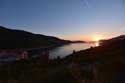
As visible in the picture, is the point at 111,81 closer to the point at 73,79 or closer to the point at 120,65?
the point at 73,79

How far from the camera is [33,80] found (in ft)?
33.7

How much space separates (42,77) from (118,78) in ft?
10.1

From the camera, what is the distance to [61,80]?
388 inches

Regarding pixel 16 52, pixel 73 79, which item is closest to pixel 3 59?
pixel 16 52

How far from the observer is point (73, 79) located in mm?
9602

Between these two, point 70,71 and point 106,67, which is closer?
point 70,71

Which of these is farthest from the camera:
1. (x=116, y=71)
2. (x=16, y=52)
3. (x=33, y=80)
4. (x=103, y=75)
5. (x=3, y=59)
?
(x=16, y=52)

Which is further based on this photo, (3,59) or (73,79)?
(3,59)

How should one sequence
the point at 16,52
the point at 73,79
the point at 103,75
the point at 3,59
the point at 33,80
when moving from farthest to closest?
1. the point at 16,52
2. the point at 3,59
3. the point at 103,75
4. the point at 33,80
5. the point at 73,79

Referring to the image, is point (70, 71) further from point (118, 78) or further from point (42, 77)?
point (118, 78)

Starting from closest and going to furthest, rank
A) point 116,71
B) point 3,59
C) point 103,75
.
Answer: point 103,75
point 116,71
point 3,59

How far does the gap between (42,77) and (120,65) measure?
4683 millimetres

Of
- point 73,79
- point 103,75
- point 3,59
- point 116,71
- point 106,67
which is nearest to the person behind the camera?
point 73,79

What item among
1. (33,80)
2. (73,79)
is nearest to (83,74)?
(73,79)
